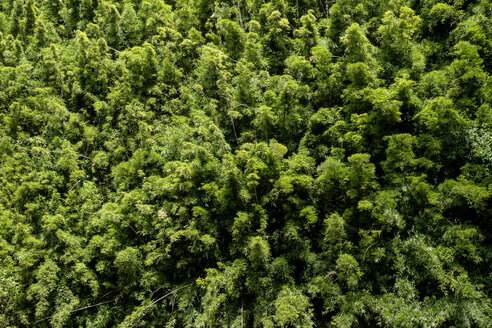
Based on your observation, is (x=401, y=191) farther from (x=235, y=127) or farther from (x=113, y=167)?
(x=113, y=167)

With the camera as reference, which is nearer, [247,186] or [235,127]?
[247,186]

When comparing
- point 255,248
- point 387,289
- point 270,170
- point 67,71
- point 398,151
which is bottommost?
point 387,289

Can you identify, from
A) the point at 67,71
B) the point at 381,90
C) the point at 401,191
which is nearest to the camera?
the point at 401,191

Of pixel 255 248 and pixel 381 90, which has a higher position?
pixel 381 90

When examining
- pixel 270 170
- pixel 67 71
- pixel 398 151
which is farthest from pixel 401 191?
pixel 67 71

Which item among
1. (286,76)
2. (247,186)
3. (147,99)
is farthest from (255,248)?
(147,99)

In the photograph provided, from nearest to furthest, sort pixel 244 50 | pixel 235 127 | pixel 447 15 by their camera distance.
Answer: pixel 447 15 → pixel 235 127 → pixel 244 50
